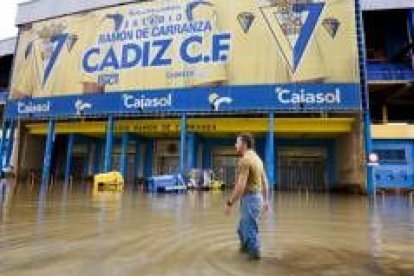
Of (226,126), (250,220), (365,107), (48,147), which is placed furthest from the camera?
(48,147)

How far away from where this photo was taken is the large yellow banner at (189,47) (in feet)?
107

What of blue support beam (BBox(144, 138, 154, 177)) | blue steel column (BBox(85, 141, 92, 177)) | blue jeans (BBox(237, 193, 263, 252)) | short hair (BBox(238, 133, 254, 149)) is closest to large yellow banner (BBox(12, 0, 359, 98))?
blue support beam (BBox(144, 138, 154, 177))

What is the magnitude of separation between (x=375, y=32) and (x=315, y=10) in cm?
1363

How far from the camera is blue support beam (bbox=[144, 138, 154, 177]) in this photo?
138 feet

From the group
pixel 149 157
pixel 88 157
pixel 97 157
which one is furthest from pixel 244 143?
pixel 88 157

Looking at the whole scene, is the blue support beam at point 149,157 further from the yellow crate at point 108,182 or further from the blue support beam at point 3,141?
the yellow crate at point 108,182

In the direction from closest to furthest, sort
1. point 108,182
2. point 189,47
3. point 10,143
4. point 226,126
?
point 108,182 → point 226,126 → point 189,47 → point 10,143

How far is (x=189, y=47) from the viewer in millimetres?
Result: 36219

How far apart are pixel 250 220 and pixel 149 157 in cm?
3612

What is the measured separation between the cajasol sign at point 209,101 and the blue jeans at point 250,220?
83.2 ft

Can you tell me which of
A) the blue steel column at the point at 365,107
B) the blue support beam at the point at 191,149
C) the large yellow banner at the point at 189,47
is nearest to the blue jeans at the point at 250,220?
the blue steel column at the point at 365,107

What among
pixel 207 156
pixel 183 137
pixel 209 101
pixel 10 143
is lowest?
pixel 207 156

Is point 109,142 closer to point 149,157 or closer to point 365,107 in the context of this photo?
point 149,157

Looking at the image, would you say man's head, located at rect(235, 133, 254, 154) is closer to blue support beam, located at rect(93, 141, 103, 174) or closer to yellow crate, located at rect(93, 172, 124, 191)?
yellow crate, located at rect(93, 172, 124, 191)
